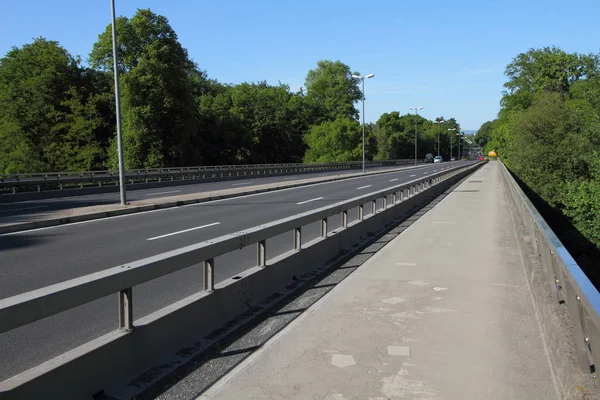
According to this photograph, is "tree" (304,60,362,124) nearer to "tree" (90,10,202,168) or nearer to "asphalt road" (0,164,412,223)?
"tree" (90,10,202,168)

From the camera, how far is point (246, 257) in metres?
9.60

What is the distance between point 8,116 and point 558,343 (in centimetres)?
5761

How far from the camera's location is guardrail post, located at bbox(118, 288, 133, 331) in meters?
4.12

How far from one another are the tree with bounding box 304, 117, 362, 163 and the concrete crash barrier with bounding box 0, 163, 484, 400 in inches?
3111

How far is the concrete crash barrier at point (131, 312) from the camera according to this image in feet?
10.4

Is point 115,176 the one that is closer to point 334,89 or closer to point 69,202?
point 69,202

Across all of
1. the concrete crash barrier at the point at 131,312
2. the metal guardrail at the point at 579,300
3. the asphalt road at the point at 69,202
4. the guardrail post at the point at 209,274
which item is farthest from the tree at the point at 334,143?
the metal guardrail at the point at 579,300

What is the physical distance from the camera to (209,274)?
5.53 metres

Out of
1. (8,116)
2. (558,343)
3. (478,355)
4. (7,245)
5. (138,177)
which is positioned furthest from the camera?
(8,116)

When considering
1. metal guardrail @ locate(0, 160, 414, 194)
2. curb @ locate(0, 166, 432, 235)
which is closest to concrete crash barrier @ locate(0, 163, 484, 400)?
curb @ locate(0, 166, 432, 235)

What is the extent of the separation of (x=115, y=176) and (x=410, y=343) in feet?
103

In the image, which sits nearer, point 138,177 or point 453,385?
point 453,385

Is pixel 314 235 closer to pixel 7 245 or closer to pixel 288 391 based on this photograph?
pixel 7 245

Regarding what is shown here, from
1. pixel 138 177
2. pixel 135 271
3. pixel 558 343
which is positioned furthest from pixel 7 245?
pixel 138 177
